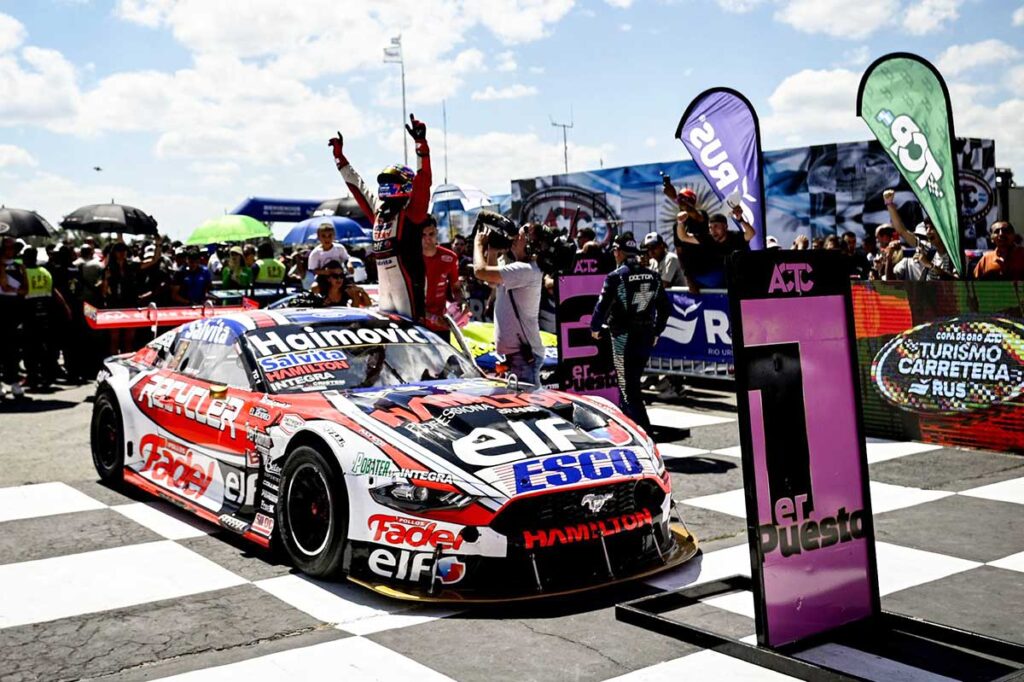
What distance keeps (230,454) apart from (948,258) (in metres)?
7.10

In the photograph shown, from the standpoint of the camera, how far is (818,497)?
420cm

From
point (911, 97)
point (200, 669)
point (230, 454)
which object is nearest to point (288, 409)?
point (230, 454)

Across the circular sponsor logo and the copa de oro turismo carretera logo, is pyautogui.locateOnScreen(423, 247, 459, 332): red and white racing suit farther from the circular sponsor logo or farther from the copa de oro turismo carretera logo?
the circular sponsor logo

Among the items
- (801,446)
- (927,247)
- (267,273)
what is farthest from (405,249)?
(267,273)

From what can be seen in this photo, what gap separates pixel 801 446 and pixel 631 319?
4.56 m

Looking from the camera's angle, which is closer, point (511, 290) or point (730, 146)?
point (511, 290)

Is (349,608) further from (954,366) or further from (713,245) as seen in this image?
(713,245)

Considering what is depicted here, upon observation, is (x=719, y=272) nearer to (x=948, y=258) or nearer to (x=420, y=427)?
A: (x=948, y=258)

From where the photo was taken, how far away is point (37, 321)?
13.5 m

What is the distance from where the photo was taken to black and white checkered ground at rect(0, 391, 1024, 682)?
408cm

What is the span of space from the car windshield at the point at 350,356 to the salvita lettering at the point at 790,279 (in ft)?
8.36

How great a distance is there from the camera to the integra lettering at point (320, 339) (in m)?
6.12

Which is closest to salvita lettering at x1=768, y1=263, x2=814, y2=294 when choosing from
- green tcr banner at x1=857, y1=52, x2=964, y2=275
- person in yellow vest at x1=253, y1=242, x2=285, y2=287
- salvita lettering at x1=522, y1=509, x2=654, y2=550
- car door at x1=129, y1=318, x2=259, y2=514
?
salvita lettering at x1=522, y1=509, x2=654, y2=550

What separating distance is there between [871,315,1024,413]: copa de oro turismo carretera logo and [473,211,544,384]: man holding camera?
135 inches
